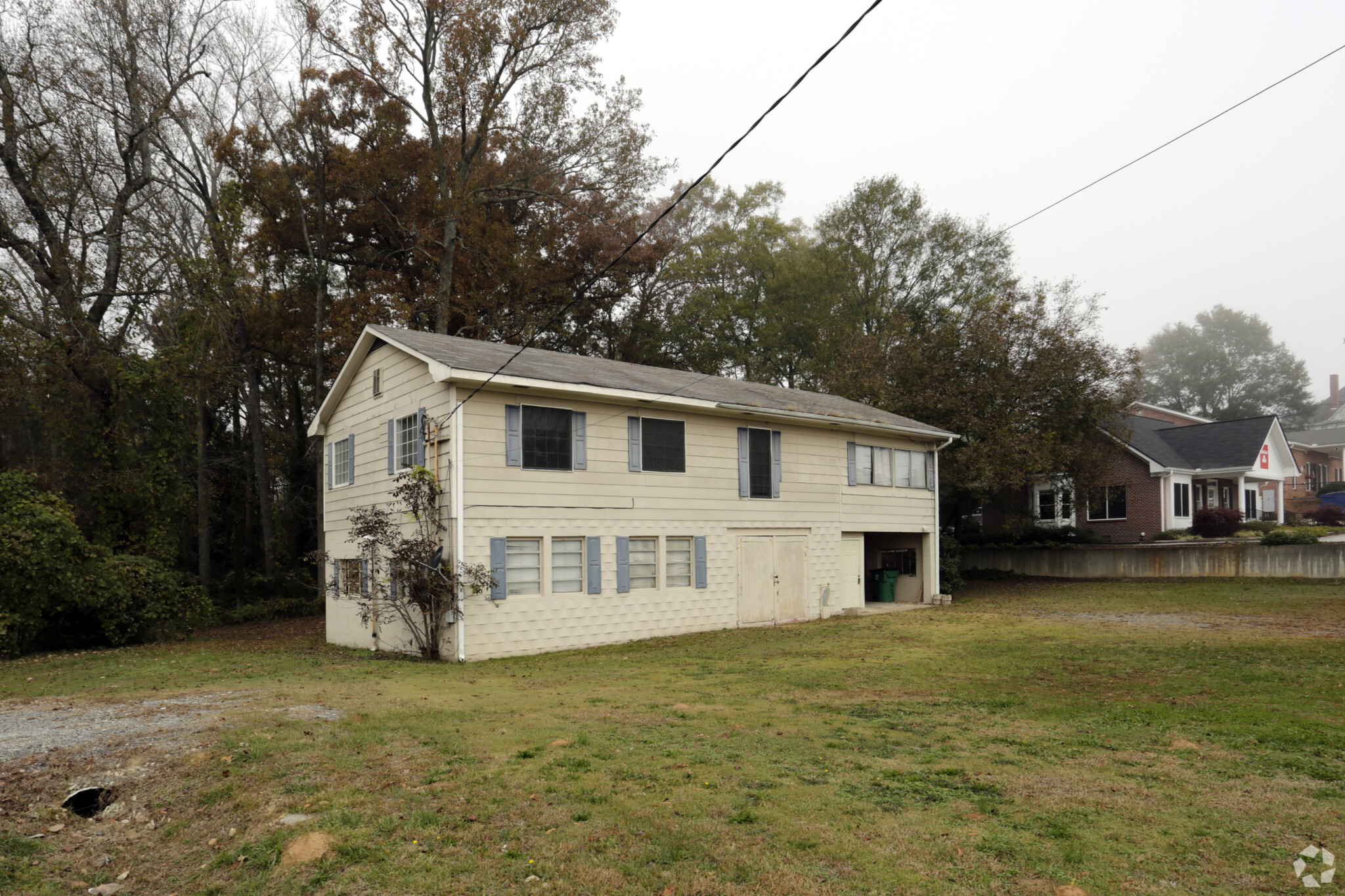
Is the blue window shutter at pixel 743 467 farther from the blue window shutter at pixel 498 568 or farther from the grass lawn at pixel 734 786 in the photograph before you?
the grass lawn at pixel 734 786

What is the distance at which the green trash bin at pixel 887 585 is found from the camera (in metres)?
24.1

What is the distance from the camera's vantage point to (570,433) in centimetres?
1577

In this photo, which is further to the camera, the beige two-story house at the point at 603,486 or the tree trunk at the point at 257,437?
the tree trunk at the point at 257,437

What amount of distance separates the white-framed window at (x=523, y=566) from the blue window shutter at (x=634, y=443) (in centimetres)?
255

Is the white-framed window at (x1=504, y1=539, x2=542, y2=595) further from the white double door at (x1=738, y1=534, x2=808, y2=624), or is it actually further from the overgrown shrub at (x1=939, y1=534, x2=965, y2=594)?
the overgrown shrub at (x1=939, y1=534, x2=965, y2=594)

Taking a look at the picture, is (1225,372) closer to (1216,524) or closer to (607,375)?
(1216,524)

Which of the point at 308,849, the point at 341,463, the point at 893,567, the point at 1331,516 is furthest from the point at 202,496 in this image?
the point at 1331,516

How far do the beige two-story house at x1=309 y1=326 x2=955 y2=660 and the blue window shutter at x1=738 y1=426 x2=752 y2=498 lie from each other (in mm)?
37

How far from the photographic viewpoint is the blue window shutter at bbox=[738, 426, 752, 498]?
18547 mm

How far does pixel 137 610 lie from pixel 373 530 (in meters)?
8.43

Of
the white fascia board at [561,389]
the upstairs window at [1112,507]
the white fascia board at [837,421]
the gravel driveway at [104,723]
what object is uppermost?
the white fascia board at [561,389]

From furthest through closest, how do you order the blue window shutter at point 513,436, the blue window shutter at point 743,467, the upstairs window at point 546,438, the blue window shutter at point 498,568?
the blue window shutter at point 743,467 < the upstairs window at point 546,438 < the blue window shutter at point 513,436 < the blue window shutter at point 498,568

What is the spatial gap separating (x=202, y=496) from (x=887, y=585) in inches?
866

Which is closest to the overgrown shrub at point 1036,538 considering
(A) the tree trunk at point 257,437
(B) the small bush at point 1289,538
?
(B) the small bush at point 1289,538
